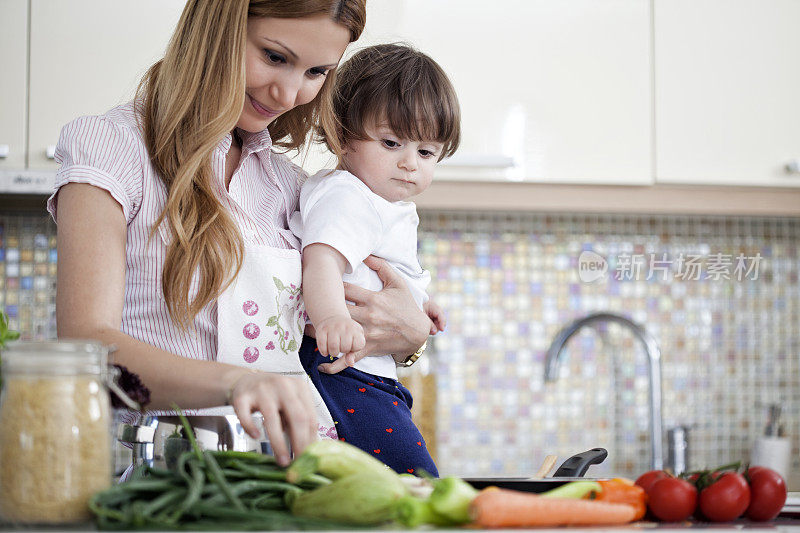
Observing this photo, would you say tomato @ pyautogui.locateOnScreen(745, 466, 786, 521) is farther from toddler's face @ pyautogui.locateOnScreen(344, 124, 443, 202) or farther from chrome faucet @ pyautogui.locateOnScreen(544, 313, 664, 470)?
chrome faucet @ pyautogui.locateOnScreen(544, 313, 664, 470)

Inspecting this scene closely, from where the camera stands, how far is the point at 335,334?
99 cm

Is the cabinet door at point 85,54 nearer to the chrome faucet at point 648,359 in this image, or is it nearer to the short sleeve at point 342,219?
the short sleeve at point 342,219

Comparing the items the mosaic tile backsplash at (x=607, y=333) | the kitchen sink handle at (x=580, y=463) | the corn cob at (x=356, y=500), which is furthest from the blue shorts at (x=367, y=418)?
the mosaic tile backsplash at (x=607, y=333)

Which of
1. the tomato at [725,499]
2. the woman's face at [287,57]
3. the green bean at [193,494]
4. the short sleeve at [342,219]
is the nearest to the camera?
the green bean at [193,494]

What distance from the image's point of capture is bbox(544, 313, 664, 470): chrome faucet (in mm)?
2293

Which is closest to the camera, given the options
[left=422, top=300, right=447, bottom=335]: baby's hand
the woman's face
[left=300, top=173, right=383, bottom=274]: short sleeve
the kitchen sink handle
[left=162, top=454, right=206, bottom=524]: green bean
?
[left=162, top=454, right=206, bottom=524]: green bean

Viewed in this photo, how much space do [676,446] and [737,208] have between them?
641mm

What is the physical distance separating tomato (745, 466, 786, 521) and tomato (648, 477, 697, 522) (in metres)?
0.05

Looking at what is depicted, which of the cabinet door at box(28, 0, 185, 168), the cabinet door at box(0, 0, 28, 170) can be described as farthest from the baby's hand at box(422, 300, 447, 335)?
the cabinet door at box(0, 0, 28, 170)

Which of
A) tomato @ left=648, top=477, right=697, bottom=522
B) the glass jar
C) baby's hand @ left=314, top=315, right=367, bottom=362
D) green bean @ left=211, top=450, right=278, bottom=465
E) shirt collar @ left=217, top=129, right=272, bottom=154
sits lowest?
tomato @ left=648, top=477, right=697, bottom=522

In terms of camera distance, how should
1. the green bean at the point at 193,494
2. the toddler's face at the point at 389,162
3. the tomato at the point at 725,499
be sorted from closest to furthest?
the green bean at the point at 193,494 < the tomato at the point at 725,499 < the toddler's face at the point at 389,162

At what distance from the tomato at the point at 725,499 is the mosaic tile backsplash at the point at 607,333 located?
1.63 m

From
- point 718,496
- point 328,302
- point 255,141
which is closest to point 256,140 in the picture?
point 255,141

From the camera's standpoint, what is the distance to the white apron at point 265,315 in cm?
109
